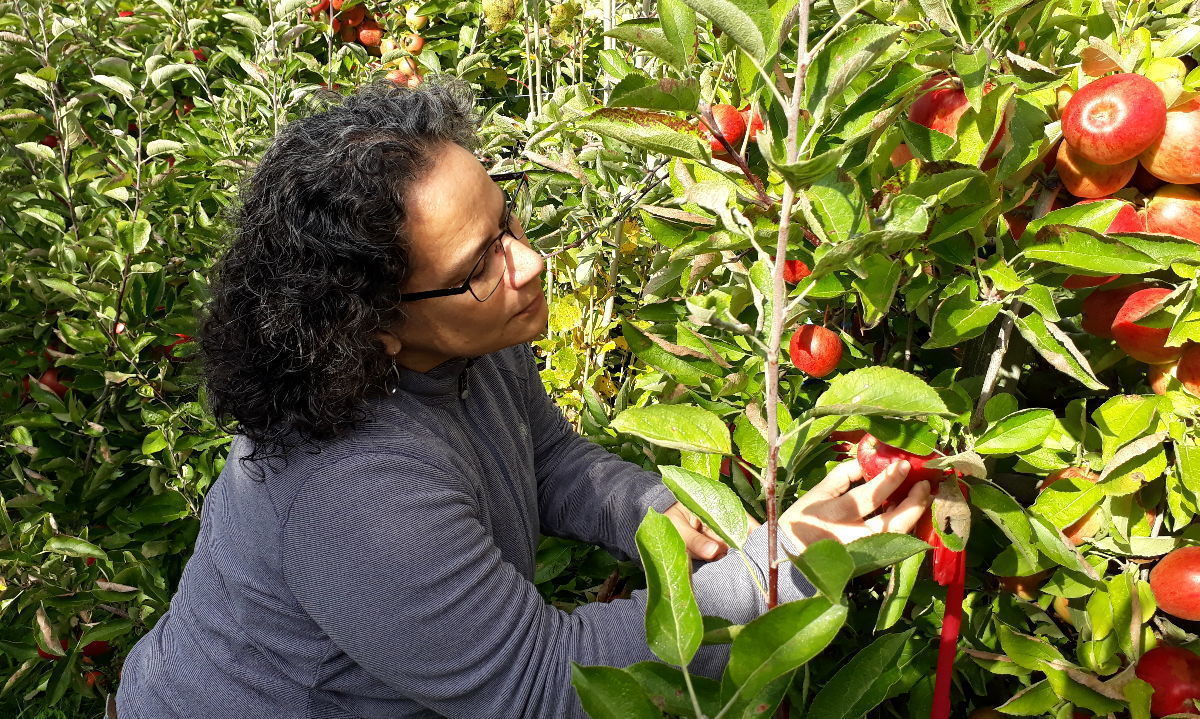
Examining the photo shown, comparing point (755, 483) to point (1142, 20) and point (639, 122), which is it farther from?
point (1142, 20)

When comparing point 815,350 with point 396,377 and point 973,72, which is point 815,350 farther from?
point 396,377

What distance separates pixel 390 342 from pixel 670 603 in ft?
2.38

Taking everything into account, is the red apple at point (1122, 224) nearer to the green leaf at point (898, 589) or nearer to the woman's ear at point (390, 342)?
the green leaf at point (898, 589)

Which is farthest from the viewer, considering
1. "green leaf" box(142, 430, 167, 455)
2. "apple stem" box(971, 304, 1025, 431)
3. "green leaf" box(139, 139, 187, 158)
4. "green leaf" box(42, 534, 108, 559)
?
"green leaf" box(139, 139, 187, 158)

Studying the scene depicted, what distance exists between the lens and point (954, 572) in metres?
0.88

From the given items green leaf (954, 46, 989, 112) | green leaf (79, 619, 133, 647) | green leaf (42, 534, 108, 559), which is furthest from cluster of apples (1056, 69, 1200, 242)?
green leaf (79, 619, 133, 647)

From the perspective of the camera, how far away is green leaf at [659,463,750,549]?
2.43 feet

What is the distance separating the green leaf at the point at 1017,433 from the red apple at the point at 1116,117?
0.24 m

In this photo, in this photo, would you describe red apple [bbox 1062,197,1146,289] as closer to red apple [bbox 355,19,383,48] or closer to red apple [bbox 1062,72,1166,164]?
red apple [bbox 1062,72,1166,164]

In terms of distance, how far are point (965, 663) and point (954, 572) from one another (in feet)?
1.04

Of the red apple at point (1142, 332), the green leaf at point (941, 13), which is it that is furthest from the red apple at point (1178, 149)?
the green leaf at point (941, 13)

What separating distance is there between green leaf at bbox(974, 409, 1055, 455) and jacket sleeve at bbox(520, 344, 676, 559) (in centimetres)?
57

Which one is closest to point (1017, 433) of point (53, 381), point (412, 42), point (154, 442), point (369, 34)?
point (154, 442)

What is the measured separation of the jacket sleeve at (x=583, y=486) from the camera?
4.78ft
